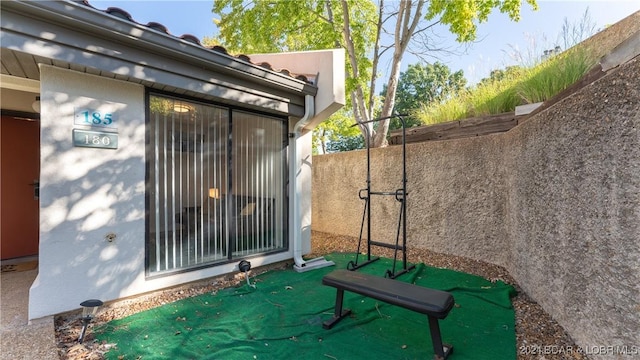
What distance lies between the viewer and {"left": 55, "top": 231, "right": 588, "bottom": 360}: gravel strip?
7.70 ft

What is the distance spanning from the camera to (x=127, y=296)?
125 inches

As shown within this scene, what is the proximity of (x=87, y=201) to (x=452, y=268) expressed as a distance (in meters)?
4.78

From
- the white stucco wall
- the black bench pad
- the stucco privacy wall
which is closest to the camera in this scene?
the stucco privacy wall

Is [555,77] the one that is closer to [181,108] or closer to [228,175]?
[228,175]

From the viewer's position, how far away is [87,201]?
2.92 meters

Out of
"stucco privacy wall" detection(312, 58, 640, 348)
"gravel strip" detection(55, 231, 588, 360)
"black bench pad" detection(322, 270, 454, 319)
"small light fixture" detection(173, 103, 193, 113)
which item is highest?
"small light fixture" detection(173, 103, 193, 113)

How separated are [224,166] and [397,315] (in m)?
2.87

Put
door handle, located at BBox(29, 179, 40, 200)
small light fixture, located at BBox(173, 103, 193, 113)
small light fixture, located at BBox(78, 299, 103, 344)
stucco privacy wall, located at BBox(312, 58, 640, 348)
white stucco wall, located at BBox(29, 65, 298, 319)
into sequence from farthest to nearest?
door handle, located at BBox(29, 179, 40, 200) → small light fixture, located at BBox(173, 103, 193, 113) → white stucco wall, located at BBox(29, 65, 298, 319) → small light fixture, located at BBox(78, 299, 103, 344) → stucco privacy wall, located at BBox(312, 58, 640, 348)

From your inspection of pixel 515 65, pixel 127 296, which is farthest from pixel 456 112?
pixel 127 296

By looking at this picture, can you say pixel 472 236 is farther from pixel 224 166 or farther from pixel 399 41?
pixel 399 41

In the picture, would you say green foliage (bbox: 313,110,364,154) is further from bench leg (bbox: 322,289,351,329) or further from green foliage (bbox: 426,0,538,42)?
bench leg (bbox: 322,289,351,329)

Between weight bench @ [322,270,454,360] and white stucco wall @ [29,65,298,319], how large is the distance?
2.10 metres

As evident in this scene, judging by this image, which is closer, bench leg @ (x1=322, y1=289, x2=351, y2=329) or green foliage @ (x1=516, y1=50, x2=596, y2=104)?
bench leg @ (x1=322, y1=289, x2=351, y2=329)

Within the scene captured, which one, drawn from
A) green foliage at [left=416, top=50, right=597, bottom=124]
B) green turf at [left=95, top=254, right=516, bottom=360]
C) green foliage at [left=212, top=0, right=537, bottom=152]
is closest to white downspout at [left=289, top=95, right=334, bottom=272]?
green turf at [left=95, top=254, right=516, bottom=360]
